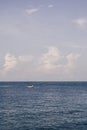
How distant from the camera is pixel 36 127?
58500mm

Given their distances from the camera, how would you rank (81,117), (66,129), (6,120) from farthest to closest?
(81,117) < (6,120) < (66,129)

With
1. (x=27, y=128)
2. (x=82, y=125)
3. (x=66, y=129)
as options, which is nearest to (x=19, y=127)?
(x=27, y=128)

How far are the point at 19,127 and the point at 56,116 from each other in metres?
15.7

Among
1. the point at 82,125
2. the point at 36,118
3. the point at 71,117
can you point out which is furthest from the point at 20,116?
the point at 82,125

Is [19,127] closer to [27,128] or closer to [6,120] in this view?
[27,128]

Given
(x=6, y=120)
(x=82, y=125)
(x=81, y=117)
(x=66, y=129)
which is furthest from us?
(x=81, y=117)

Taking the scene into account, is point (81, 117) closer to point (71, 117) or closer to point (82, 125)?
point (71, 117)

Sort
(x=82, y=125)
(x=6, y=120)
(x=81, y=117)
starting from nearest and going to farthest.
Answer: (x=82, y=125) → (x=6, y=120) → (x=81, y=117)

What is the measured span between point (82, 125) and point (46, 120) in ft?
30.4

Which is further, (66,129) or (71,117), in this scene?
(71,117)

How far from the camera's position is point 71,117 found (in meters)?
69.4

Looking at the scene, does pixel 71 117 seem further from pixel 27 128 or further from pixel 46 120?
pixel 27 128

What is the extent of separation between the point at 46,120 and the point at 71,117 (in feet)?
23.3

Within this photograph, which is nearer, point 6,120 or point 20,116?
point 6,120
